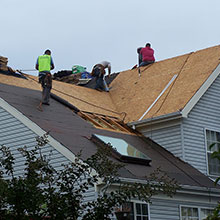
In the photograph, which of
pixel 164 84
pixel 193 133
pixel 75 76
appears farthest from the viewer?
pixel 75 76

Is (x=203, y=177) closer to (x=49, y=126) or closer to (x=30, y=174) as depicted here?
(x=49, y=126)

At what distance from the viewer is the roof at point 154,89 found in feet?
62.3

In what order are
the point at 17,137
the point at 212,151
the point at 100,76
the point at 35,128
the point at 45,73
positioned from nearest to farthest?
the point at 35,128 < the point at 17,137 < the point at 45,73 < the point at 212,151 < the point at 100,76

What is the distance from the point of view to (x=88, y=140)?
15703 mm

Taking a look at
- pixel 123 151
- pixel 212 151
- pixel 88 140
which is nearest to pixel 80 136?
pixel 88 140

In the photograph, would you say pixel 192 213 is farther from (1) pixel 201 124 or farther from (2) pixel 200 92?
(2) pixel 200 92

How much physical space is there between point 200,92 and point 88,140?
519cm

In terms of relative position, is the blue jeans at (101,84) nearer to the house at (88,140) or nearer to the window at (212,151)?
the house at (88,140)

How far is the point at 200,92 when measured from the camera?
18.9 m

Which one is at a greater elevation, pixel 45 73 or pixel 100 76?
pixel 100 76

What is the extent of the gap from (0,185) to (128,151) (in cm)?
835

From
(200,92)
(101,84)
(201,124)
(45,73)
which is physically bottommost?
(201,124)

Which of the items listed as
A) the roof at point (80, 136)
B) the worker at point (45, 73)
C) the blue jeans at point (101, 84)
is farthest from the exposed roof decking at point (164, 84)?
the worker at point (45, 73)

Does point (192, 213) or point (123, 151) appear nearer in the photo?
point (123, 151)
